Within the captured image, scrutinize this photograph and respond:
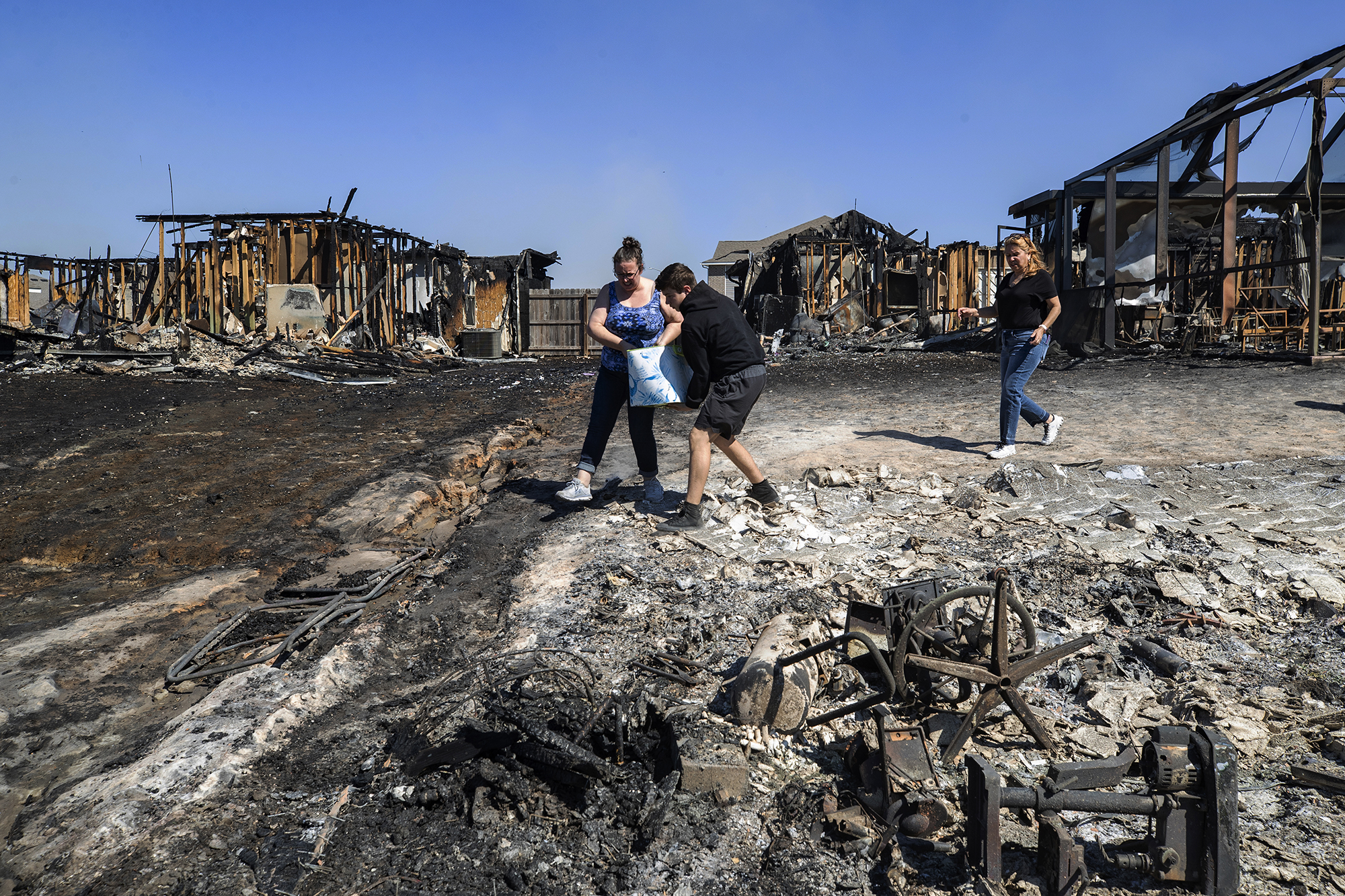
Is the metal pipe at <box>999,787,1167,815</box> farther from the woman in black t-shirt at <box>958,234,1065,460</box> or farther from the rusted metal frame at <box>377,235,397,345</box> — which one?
the rusted metal frame at <box>377,235,397,345</box>

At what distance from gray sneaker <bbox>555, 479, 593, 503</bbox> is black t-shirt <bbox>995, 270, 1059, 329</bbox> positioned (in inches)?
121

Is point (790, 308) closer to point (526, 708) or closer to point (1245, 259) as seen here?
point (1245, 259)

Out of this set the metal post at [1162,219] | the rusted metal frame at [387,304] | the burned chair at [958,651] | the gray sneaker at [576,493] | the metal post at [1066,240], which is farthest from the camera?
the rusted metal frame at [387,304]

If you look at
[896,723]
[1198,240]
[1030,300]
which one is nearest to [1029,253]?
[1030,300]

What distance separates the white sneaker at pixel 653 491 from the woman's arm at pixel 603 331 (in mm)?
966

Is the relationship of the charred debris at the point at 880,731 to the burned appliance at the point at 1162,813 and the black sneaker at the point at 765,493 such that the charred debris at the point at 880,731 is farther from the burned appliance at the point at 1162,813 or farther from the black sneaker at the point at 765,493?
the black sneaker at the point at 765,493

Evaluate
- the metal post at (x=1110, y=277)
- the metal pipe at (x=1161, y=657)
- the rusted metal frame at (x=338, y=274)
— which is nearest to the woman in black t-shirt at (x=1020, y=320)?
the metal pipe at (x=1161, y=657)

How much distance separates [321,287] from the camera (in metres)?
19.0

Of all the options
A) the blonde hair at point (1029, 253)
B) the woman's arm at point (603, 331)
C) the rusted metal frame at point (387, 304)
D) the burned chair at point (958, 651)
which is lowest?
the burned chair at point (958, 651)

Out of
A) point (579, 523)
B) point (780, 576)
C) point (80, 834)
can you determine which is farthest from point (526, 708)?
point (579, 523)

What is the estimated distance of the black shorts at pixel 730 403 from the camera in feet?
15.1

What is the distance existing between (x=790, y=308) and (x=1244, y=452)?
15611mm

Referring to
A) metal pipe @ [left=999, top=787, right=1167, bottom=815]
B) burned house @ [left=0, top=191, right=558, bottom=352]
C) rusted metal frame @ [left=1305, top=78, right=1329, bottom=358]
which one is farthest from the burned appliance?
burned house @ [left=0, top=191, right=558, bottom=352]

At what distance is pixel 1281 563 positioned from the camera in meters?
3.98
